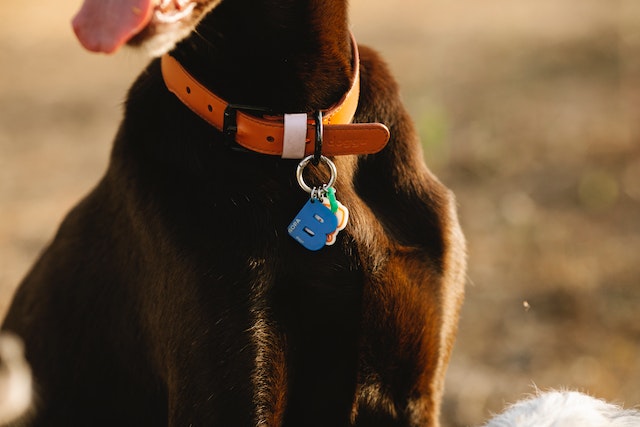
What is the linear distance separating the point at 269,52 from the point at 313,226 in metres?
0.47

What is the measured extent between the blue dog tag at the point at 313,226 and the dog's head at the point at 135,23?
0.53 m

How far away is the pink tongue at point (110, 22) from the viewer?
1991mm

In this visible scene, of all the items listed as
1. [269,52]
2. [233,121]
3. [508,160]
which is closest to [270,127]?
[233,121]

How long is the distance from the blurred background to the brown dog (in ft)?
0.99

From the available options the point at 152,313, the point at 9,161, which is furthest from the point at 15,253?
the point at 152,313

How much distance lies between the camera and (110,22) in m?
2.01

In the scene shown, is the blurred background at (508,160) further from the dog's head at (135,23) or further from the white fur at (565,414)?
the white fur at (565,414)

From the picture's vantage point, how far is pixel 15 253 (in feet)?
17.5

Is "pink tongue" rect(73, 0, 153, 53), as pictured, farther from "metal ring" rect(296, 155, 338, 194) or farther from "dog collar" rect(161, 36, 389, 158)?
"metal ring" rect(296, 155, 338, 194)

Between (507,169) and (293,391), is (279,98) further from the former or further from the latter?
(507,169)

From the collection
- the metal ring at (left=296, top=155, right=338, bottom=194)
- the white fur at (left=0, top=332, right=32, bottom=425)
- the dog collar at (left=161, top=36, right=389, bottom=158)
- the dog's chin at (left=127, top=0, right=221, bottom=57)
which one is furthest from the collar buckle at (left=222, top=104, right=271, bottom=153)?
the white fur at (left=0, top=332, right=32, bottom=425)

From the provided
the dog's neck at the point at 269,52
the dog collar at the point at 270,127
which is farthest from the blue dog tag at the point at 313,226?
the dog's neck at the point at 269,52

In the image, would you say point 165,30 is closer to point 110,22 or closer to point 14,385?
point 110,22

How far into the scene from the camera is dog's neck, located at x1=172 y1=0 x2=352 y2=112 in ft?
7.47
